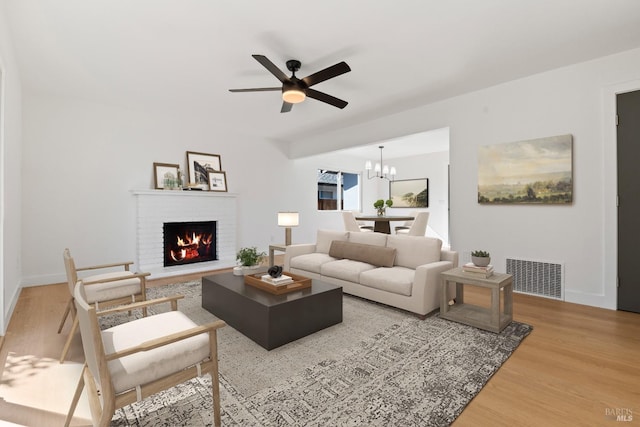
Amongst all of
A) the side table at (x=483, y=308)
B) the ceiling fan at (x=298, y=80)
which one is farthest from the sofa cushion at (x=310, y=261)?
the ceiling fan at (x=298, y=80)

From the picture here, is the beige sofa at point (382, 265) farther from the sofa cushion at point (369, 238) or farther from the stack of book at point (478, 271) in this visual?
the stack of book at point (478, 271)

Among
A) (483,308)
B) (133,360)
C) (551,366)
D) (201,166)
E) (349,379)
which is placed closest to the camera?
(133,360)

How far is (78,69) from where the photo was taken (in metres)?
3.69

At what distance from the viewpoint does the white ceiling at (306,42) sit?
2541 mm

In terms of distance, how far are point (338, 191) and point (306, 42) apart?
20.3 feet

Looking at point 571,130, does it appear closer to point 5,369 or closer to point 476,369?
point 476,369

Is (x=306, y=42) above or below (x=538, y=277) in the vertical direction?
above

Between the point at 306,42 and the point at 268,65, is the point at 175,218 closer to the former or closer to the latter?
the point at 268,65

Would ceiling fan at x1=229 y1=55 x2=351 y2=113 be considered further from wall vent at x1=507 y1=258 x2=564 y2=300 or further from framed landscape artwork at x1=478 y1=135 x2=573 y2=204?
wall vent at x1=507 y1=258 x2=564 y2=300

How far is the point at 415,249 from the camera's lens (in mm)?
3707

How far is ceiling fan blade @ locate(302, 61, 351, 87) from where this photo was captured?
2756 mm

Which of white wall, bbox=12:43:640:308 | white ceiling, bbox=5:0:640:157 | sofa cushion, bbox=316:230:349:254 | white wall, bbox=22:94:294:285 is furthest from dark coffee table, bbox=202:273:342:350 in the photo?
white wall, bbox=22:94:294:285

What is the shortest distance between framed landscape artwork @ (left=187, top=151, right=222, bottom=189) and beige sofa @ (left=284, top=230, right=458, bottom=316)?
2.64 m

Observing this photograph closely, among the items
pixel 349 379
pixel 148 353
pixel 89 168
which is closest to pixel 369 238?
pixel 349 379
